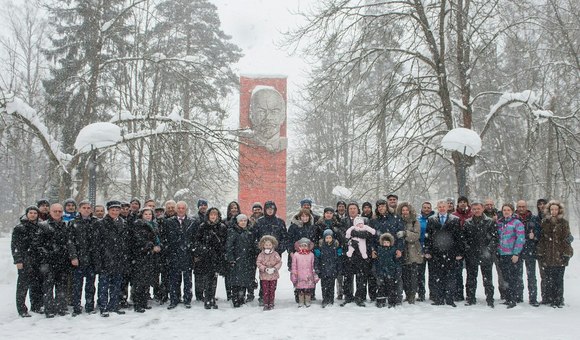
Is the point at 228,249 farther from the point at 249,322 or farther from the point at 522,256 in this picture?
the point at 522,256

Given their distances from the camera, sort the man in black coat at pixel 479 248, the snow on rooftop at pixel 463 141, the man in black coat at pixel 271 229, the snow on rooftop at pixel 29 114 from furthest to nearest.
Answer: the snow on rooftop at pixel 29 114, the snow on rooftop at pixel 463 141, the man in black coat at pixel 271 229, the man in black coat at pixel 479 248

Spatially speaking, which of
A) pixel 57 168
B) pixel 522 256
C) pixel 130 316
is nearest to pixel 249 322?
pixel 130 316

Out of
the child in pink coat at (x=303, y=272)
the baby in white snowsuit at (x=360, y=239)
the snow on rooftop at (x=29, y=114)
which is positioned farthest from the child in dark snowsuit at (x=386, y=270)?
the snow on rooftop at (x=29, y=114)

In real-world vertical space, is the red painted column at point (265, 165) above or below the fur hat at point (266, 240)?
above

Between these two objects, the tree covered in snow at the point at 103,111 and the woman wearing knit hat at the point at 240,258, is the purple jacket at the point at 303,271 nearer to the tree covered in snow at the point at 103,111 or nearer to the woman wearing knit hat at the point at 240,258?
the woman wearing knit hat at the point at 240,258

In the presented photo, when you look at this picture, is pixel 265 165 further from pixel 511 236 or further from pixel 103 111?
pixel 511 236

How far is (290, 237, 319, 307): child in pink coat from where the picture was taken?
7.84m

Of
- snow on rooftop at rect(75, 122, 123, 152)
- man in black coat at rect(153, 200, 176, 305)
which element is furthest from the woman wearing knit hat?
snow on rooftop at rect(75, 122, 123, 152)

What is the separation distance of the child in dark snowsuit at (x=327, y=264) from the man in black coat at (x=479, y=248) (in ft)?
6.80

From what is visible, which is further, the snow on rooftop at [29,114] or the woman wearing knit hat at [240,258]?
the snow on rooftop at [29,114]

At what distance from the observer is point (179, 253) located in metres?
7.82

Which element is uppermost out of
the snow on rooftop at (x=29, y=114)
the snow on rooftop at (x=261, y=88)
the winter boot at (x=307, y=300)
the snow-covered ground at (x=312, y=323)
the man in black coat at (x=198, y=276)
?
the snow on rooftop at (x=261, y=88)

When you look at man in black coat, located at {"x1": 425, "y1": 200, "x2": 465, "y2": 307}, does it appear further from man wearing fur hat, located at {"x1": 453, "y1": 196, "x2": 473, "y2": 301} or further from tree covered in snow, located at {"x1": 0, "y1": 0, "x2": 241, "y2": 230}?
tree covered in snow, located at {"x1": 0, "y1": 0, "x2": 241, "y2": 230}

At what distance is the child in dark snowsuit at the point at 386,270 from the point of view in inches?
305
